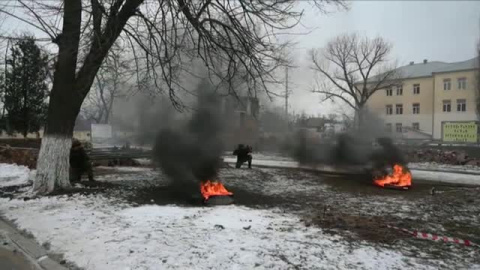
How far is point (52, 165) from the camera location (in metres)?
11.9

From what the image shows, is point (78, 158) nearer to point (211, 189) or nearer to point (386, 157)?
point (211, 189)

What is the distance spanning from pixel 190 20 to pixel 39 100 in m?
25.0

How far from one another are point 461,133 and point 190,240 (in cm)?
3620

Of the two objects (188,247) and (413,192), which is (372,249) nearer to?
(188,247)

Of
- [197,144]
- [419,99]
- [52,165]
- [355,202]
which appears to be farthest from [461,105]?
[52,165]

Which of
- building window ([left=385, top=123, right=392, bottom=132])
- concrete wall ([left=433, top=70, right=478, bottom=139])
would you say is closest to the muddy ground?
building window ([left=385, top=123, right=392, bottom=132])

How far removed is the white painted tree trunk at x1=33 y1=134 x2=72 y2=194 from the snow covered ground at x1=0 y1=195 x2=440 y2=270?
203 centimetres

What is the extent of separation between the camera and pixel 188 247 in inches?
258

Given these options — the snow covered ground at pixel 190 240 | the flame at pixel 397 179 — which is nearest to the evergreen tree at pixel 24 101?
the snow covered ground at pixel 190 240

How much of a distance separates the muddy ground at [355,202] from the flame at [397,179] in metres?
0.33

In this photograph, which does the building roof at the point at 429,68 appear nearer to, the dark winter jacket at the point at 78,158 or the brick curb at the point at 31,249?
the dark winter jacket at the point at 78,158

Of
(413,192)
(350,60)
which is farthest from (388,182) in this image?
(350,60)

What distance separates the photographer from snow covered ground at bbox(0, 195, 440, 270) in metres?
5.95

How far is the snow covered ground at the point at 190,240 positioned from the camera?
5953 millimetres
